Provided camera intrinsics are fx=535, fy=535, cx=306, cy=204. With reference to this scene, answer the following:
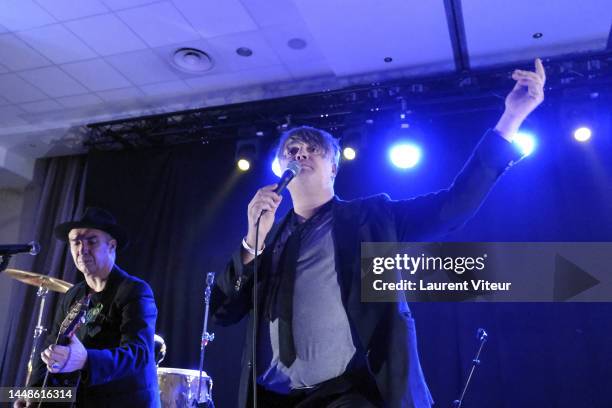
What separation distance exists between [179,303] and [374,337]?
4.54 meters

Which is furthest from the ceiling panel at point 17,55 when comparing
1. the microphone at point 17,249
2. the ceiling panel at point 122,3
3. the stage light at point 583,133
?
the stage light at point 583,133

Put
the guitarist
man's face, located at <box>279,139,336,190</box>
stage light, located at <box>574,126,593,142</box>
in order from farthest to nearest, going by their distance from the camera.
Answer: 1. stage light, located at <box>574,126,593,142</box>
2. the guitarist
3. man's face, located at <box>279,139,336,190</box>

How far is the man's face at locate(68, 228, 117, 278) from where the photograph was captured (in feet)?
8.84

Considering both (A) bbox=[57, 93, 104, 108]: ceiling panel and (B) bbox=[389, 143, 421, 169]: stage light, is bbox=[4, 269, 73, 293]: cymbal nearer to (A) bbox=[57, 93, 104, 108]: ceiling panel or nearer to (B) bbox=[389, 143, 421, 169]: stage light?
(A) bbox=[57, 93, 104, 108]: ceiling panel

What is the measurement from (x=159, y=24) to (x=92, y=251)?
8.08 ft

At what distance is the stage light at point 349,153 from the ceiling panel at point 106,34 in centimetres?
210

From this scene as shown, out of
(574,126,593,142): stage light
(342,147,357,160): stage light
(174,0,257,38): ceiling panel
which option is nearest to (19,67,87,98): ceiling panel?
(174,0,257,38): ceiling panel

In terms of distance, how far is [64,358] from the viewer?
196 centimetres

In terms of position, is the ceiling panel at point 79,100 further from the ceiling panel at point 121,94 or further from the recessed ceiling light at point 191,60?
the recessed ceiling light at point 191,60

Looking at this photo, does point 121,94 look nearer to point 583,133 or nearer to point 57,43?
point 57,43

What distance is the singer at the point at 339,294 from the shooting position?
52.9 inches

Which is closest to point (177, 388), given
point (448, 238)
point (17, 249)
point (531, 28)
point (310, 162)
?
point (17, 249)

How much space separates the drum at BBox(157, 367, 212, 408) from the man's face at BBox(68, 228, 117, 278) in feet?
5.02

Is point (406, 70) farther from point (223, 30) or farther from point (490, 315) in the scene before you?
point (490, 315)
